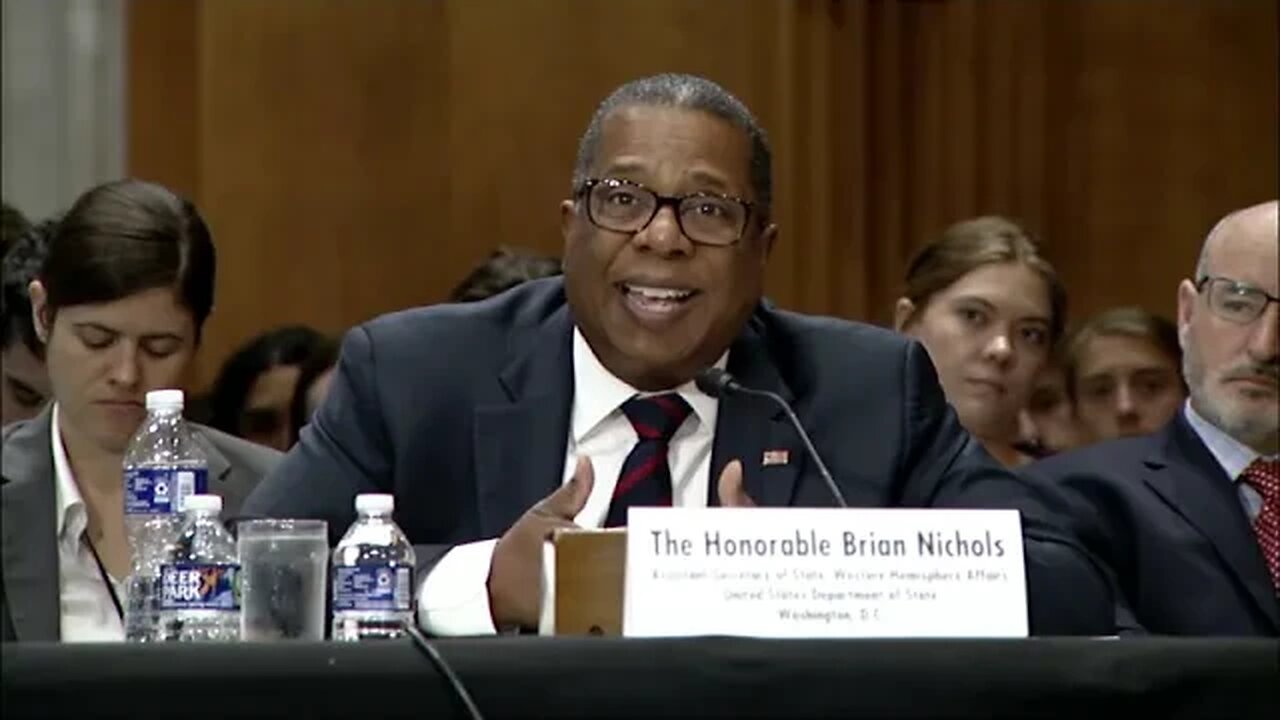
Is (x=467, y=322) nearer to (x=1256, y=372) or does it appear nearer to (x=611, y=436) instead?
(x=611, y=436)

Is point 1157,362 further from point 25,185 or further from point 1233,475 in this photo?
point 25,185

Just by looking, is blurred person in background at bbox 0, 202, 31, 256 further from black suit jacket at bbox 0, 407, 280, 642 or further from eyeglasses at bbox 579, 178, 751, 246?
eyeglasses at bbox 579, 178, 751, 246

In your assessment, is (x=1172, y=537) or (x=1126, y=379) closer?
(x=1172, y=537)

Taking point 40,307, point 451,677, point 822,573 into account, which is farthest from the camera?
point 40,307

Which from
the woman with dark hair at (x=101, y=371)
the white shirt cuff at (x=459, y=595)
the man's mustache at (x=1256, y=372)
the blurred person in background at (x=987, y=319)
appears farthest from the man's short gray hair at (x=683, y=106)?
the blurred person in background at (x=987, y=319)

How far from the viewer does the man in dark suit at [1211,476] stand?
3.07m

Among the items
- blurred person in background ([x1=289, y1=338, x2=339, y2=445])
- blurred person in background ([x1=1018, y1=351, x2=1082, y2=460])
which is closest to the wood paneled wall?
blurred person in background ([x1=1018, y1=351, x2=1082, y2=460])

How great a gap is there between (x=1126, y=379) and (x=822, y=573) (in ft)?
7.93

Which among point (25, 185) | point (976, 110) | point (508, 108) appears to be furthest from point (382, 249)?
point (976, 110)

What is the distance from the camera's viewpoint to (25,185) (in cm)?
438

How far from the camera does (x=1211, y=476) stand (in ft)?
10.5

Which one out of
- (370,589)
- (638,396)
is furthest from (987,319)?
(370,589)

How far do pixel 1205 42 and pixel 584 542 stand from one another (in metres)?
3.22

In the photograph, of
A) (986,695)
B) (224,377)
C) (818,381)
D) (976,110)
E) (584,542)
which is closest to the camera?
(986,695)
